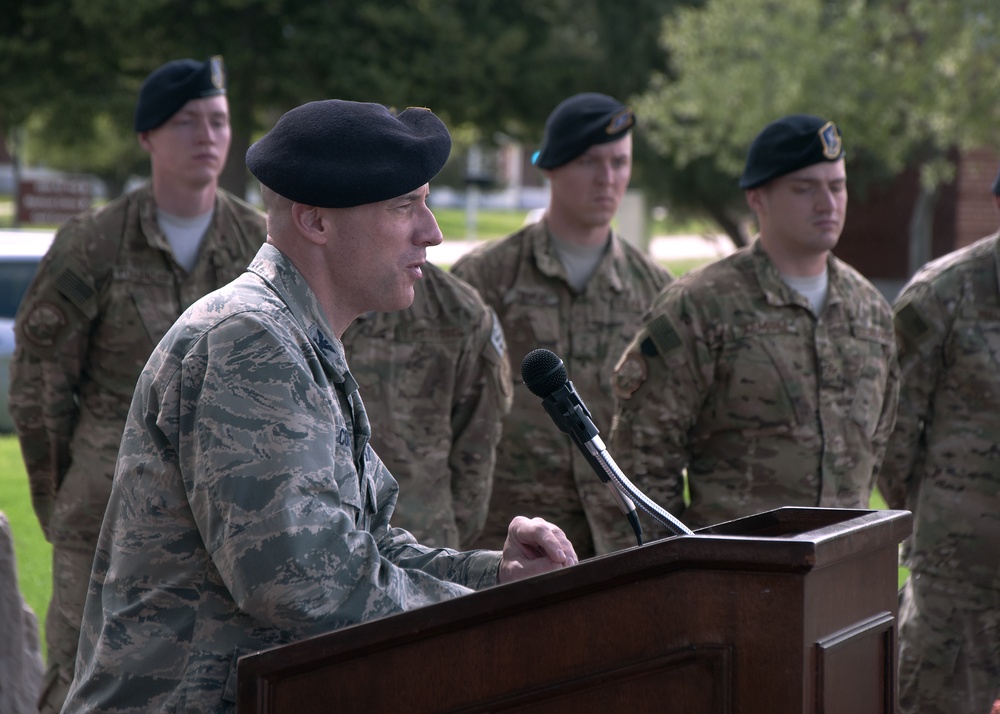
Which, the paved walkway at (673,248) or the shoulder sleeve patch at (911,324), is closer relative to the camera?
the shoulder sleeve patch at (911,324)

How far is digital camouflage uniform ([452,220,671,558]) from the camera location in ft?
18.0

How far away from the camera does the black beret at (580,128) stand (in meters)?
5.70

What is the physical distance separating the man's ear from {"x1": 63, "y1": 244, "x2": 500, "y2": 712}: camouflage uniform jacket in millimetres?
71

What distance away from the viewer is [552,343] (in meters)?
5.59

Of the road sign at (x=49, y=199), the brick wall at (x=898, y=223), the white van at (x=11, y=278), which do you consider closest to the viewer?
the white van at (x=11, y=278)

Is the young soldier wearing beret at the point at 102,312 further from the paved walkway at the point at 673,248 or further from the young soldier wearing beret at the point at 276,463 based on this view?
the paved walkway at the point at 673,248

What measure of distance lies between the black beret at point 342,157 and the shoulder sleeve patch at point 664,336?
7.54ft

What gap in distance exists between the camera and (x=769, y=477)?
15.0ft

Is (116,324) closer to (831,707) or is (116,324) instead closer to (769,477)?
(769,477)

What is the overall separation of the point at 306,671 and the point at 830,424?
2.96m

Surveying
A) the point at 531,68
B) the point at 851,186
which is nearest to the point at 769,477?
the point at 531,68

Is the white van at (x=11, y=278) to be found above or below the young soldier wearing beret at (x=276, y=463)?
below

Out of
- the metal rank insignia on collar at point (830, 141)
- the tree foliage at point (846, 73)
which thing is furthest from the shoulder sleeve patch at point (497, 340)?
the tree foliage at point (846, 73)

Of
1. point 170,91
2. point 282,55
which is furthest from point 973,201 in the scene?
point 170,91
